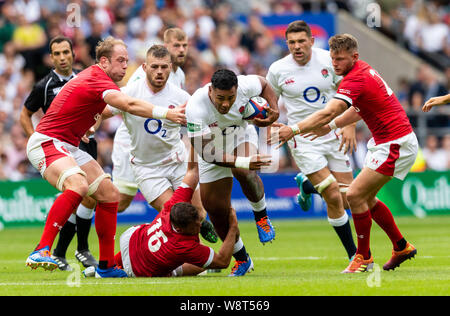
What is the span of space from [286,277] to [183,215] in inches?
52.3

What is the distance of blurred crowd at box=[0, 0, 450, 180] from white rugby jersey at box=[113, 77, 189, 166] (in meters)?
8.16

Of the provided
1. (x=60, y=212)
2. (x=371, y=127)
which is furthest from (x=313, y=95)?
(x=60, y=212)

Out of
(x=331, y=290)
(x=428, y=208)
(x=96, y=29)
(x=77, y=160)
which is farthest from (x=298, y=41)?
(x=96, y=29)

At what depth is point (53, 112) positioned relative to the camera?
9.30 meters

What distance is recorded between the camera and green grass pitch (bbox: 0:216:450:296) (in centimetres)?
750

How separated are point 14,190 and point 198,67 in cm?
532

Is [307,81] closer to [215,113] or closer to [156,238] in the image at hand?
[215,113]

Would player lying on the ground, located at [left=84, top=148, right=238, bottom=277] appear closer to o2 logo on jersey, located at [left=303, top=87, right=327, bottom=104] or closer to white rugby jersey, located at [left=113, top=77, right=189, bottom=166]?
white rugby jersey, located at [left=113, top=77, right=189, bottom=166]

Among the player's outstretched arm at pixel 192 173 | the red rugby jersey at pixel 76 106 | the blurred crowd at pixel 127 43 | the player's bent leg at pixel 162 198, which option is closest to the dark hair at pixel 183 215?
the player's outstretched arm at pixel 192 173

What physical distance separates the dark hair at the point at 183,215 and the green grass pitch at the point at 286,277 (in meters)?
0.59

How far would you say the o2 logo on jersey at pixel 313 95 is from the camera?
36.6ft

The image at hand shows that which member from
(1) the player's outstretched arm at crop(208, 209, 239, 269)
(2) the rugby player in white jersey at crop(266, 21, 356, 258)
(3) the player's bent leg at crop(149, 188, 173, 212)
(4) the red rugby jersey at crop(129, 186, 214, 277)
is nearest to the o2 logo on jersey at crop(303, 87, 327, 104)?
(2) the rugby player in white jersey at crop(266, 21, 356, 258)
